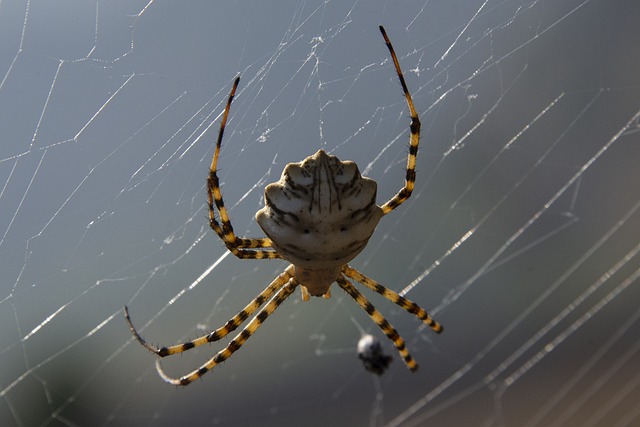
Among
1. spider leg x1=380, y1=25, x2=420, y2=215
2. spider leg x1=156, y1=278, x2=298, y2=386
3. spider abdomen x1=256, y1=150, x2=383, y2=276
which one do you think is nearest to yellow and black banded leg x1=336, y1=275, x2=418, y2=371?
spider leg x1=156, y1=278, x2=298, y2=386

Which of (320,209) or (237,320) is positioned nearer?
(320,209)

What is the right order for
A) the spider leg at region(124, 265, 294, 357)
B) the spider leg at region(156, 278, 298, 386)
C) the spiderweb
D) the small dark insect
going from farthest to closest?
the small dark insect < the spider leg at region(156, 278, 298, 386) < the spider leg at region(124, 265, 294, 357) < the spiderweb

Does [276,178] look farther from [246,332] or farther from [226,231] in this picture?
[246,332]

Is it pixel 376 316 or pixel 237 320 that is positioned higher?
pixel 237 320

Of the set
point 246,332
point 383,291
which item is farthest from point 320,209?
point 246,332

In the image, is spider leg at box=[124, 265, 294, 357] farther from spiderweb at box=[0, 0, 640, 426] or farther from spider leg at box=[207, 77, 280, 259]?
spider leg at box=[207, 77, 280, 259]

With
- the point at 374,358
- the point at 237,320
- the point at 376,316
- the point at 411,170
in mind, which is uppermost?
the point at 237,320

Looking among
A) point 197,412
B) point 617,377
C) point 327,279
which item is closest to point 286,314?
point 197,412

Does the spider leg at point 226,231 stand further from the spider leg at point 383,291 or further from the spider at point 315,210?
the spider leg at point 383,291
